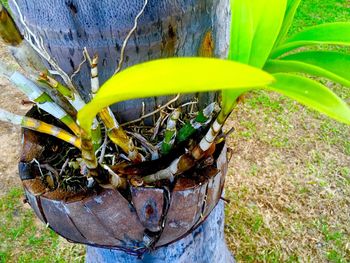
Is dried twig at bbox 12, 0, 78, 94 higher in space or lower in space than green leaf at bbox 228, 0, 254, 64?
lower

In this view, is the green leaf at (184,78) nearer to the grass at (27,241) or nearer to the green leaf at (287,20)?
the green leaf at (287,20)

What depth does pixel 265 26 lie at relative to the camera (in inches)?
23.7

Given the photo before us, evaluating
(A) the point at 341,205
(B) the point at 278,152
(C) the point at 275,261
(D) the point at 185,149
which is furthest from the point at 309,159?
(D) the point at 185,149

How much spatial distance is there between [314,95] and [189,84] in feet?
0.68

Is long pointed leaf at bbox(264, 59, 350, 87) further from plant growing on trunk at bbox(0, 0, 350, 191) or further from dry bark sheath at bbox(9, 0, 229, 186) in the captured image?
dry bark sheath at bbox(9, 0, 229, 186)

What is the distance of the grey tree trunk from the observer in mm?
687

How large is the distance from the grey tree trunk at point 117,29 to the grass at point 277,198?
1228 millimetres

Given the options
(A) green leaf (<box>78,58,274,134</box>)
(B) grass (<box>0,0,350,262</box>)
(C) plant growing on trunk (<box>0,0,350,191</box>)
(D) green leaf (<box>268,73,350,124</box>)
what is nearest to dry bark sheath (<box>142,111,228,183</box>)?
(C) plant growing on trunk (<box>0,0,350,191</box>)

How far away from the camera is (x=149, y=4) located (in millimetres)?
692

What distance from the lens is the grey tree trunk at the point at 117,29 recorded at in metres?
0.69

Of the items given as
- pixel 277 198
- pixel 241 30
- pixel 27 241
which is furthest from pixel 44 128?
pixel 277 198

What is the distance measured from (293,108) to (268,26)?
6.29 feet

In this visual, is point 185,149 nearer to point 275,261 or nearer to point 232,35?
point 232,35

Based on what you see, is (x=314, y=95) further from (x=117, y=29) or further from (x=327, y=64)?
(x=117, y=29)
